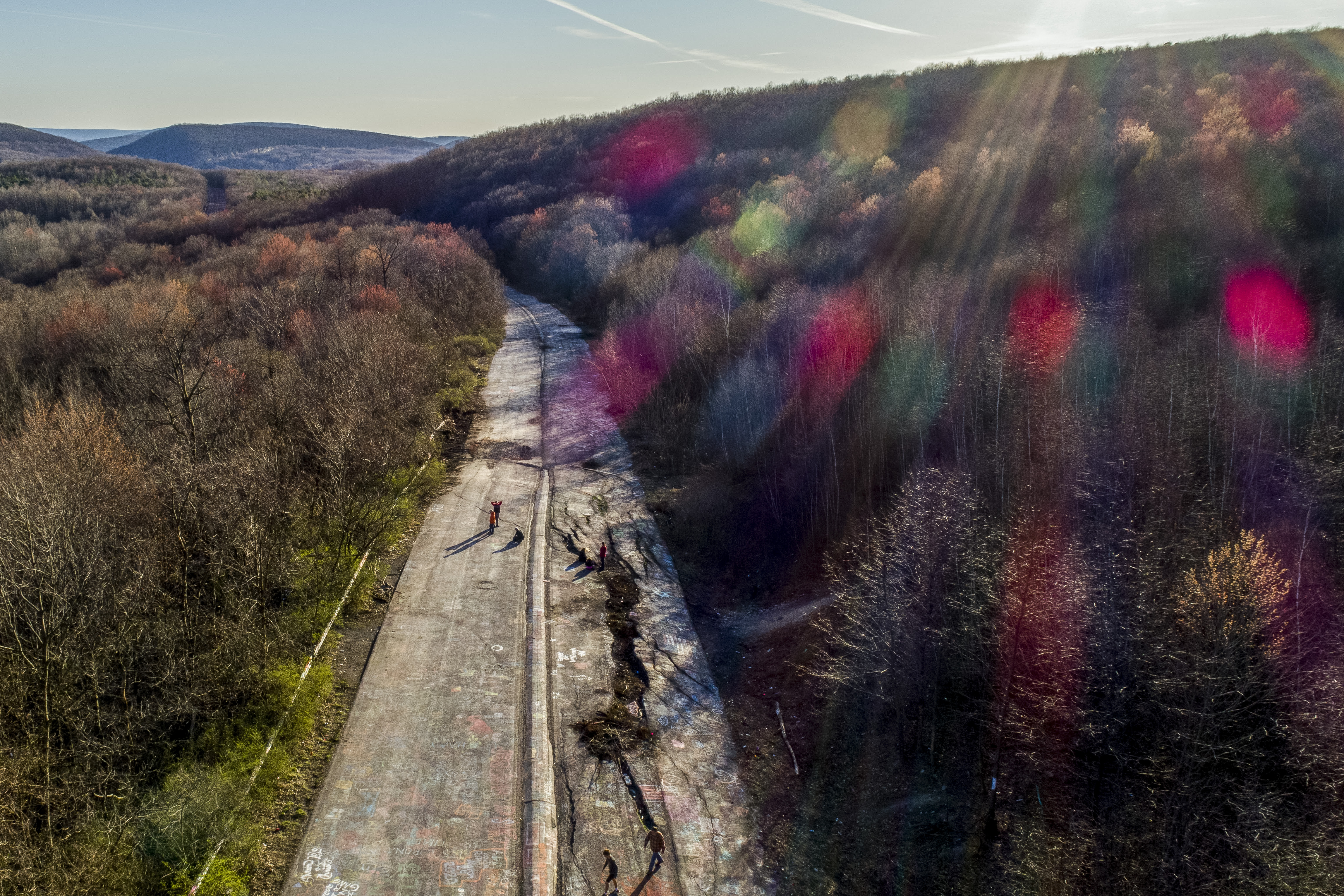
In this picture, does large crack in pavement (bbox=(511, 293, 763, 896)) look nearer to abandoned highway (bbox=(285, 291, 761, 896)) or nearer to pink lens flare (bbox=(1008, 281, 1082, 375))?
abandoned highway (bbox=(285, 291, 761, 896))

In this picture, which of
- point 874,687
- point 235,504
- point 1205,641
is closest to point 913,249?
point 874,687

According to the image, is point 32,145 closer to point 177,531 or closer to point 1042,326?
point 177,531

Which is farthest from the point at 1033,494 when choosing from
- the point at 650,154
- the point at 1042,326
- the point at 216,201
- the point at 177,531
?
the point at 216,201

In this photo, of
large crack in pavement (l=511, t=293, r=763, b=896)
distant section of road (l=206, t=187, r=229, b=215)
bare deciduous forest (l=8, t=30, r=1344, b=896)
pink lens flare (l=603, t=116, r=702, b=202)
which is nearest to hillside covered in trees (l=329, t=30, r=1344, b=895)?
bare deciduous forest (l=8, t=30, r=1344, b=896)

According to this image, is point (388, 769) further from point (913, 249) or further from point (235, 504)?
point (913, 249)

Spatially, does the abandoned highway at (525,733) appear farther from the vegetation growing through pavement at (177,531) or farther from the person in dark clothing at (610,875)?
the vegetation growing through pavement at (177,531)

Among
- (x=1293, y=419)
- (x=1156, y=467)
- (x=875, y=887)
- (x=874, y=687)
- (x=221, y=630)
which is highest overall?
(x=1293, y=419)
